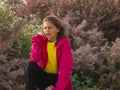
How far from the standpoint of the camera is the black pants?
476 centimetres

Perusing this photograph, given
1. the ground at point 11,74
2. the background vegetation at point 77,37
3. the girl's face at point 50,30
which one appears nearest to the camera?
the girl's face at point 50,30

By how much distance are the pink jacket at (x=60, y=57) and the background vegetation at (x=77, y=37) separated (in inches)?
29.9

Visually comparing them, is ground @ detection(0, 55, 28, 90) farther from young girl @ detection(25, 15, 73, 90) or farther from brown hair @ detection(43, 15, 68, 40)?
brown hair @ detection(43, 15, 68, 40)

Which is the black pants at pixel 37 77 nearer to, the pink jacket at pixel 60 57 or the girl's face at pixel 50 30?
the pink jacket at pixel 60 57

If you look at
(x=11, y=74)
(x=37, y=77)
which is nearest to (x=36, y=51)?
(x=37, y=77)

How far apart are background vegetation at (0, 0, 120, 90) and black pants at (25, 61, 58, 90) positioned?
712 millimetres

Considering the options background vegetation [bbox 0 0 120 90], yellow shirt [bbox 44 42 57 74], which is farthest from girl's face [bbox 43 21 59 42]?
background vegetation [bbox 0 0 120 90]

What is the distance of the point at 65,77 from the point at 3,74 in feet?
3.94

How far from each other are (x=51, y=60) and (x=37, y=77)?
0.92 feet

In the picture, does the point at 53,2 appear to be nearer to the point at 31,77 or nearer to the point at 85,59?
the point at 85,59

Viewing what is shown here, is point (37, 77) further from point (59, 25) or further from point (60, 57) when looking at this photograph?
point (59, 25)

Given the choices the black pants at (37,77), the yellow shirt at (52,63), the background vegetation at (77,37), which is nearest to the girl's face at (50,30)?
the yellow shirt at (52,63)

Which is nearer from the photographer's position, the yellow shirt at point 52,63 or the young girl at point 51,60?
the young girl at point 51,60

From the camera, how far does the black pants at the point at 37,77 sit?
4.76 meters
